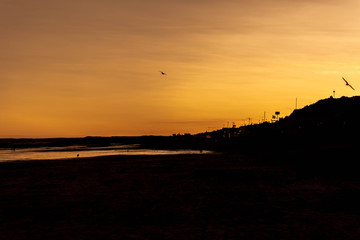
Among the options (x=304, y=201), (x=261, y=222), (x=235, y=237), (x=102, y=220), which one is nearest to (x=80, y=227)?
(x=102, y=220)

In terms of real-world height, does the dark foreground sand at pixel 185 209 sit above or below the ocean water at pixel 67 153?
below

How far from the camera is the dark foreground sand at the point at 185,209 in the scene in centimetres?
1552

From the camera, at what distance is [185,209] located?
20172 millimetres

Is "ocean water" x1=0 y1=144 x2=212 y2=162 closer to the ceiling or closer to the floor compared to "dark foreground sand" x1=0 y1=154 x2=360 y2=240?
closer to the ceiling

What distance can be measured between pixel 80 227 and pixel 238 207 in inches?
318

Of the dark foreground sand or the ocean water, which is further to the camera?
the ocean water

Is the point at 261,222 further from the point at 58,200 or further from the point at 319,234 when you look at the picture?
the point at 58,200

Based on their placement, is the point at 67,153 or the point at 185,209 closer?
the point at 185,209

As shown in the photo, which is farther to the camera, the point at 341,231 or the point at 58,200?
the point at 58,200

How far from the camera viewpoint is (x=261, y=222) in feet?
55.8

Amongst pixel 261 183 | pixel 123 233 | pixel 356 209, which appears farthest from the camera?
pixel 261 183

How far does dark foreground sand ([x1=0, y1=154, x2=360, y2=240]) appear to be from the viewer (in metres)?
15.5

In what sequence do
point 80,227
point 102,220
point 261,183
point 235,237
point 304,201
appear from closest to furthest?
point 235,237 < point 80,227 < point 102,220 < point 304,201 < point 261,183

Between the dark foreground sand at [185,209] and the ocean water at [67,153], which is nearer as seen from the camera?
the dark foreground sand at [185,209]
